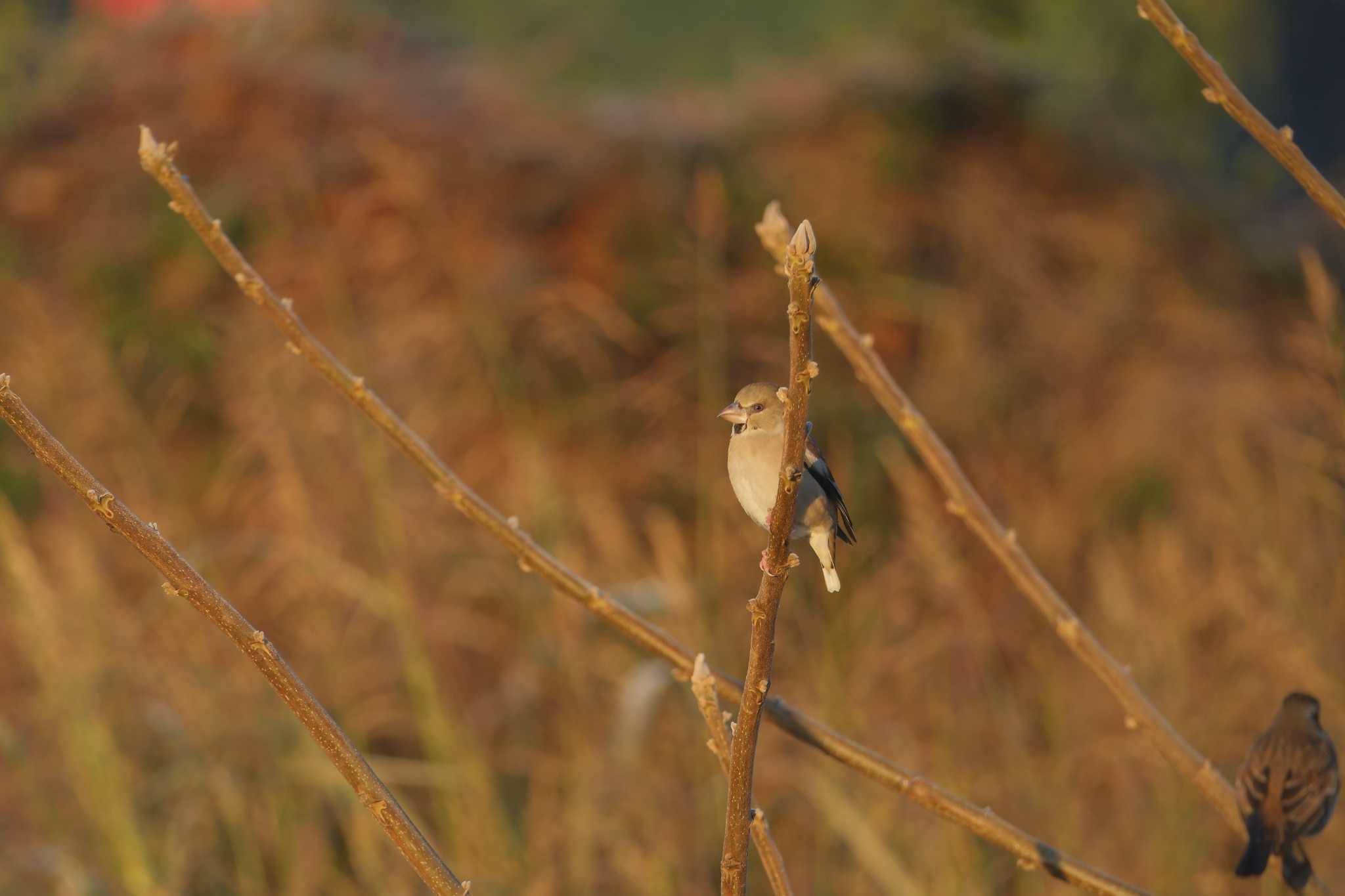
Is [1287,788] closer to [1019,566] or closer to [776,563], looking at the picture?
[1019,566]

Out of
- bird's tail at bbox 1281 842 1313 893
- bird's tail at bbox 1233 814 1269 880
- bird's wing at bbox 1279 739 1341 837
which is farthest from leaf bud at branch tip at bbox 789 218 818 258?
bird's wing at bbox 1279 739 1341 837

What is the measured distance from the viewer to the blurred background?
405 cm

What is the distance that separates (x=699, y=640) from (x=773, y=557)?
273cm

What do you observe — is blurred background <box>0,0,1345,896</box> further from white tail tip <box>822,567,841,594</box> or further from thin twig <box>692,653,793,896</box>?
thin twig <box>692,653,793,896</box>

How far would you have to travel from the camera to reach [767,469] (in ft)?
4.82

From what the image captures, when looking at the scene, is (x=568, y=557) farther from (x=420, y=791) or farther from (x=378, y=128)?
(x=378, y=128)

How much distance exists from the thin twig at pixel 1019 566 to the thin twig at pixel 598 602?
259 mm

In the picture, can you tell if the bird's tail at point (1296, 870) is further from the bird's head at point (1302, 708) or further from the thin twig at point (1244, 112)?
the thin twig at point (1244, 112)

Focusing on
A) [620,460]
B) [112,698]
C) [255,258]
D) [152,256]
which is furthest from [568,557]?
[152,256]

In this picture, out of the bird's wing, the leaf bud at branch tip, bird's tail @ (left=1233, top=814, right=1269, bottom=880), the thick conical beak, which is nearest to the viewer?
the leaf bud at branch tip

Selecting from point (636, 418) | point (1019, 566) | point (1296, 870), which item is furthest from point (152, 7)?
point (1296, 870)

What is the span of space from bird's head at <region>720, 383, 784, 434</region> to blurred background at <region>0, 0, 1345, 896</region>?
0.81 m

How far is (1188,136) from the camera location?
35.4 feet

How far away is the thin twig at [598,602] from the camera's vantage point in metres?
1.58
